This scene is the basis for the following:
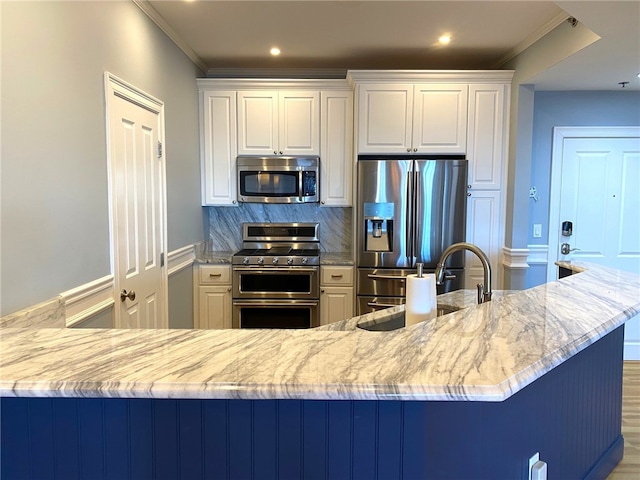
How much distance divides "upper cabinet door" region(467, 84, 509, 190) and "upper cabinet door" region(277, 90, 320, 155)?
54.0 inches

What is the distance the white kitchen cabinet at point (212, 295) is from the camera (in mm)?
3742

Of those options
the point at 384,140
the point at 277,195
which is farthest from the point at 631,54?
the point at 277,195

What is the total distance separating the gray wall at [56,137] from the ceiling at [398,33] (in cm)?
63

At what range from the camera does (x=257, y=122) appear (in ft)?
12.7

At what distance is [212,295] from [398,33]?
8.70 ft

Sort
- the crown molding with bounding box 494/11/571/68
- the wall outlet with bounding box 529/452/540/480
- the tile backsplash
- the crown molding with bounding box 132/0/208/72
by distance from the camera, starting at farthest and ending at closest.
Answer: the tile backsplash < the crown molding with bounding box 494/11/571/68 < the crown molding with bounding box 132/0/208/72 < the wall outlet with bounding box 529/452/540/480

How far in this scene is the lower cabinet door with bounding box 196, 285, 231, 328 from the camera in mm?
3762

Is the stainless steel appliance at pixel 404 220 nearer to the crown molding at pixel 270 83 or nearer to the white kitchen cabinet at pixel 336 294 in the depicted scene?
the white kitchen cabinet at pixel 336 294

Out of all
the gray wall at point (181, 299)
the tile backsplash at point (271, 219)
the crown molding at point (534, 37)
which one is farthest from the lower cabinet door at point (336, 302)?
the crown molding at point (534, 37)

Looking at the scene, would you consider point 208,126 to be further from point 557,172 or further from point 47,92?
point 557,172

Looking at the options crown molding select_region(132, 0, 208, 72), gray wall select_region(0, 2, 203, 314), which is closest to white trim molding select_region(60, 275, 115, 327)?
gray wall select_region(0, 2, 203, 314)

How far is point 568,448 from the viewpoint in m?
1.64

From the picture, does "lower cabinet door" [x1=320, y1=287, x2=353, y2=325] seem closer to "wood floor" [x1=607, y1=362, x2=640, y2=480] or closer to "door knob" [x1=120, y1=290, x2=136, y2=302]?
"door knob" [x1=120, y1=290, x2=136, y2=302]

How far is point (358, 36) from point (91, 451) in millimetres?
3133
